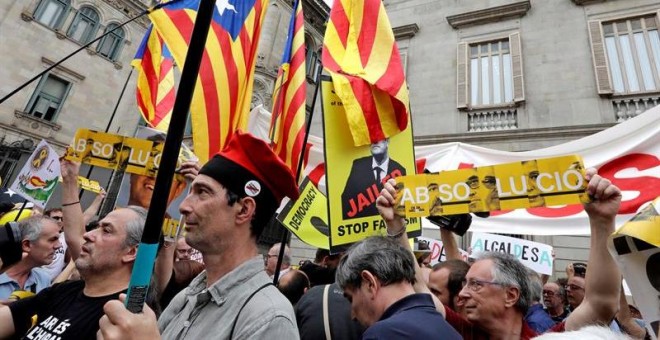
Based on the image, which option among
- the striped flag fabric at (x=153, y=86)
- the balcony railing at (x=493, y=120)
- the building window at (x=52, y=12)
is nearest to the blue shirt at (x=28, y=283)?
the striped flag fabric at (x=153, y=86)

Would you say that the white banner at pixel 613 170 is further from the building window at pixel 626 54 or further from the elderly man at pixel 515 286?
the building window at pixel 626 54

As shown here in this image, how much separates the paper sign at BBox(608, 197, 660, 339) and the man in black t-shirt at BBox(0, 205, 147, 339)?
2.40 m

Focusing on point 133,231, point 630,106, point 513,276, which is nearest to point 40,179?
point 133,231

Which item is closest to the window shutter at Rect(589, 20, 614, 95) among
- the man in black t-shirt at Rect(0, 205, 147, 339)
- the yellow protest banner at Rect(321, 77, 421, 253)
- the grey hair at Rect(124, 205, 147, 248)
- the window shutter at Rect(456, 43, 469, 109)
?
the window shutter at Rect(456, 43, 469, 109)

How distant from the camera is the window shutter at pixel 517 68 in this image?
32.8 ft

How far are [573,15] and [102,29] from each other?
22.5 m

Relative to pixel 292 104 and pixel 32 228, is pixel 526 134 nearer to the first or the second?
pixel 292 104

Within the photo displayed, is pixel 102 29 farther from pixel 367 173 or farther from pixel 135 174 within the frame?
pixel 367 173

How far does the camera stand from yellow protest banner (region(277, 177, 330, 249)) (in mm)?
4062

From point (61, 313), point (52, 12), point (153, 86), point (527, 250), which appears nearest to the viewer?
point (61, 313)

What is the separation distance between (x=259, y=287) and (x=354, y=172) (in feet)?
6.42

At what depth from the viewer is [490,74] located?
35.6 feet

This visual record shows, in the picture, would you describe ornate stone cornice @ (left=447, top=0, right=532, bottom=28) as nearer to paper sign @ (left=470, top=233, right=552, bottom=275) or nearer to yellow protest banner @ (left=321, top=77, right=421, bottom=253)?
paper sign @ (left=470, top=233, right=552, bottom=275)

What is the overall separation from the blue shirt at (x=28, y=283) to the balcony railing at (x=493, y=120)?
10.0m
